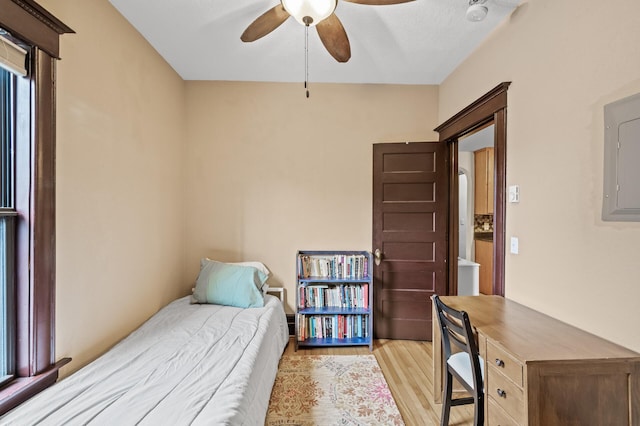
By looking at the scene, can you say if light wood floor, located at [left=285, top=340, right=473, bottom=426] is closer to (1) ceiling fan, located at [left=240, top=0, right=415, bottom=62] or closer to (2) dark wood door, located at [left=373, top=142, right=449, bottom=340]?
(2) dark wood door, located at [left=373, top=142, right=449, bottom=340]

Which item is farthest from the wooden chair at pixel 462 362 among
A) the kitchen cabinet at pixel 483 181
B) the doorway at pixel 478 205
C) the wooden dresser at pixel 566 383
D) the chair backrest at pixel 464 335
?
the kitchen cabinet at pixel 483 181

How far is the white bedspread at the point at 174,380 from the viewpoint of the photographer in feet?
4.17

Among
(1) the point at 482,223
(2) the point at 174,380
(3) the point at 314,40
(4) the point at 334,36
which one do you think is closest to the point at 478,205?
(1) the point at 482,223

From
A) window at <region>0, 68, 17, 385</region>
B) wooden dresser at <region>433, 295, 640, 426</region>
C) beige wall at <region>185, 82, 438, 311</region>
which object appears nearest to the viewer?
wooden dresser at <region>433, 295, 640, 426</region>

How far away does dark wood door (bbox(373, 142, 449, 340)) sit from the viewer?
3.09 m

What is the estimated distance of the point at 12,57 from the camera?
1.36 metres

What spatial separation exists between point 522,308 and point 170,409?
2057 millimetres

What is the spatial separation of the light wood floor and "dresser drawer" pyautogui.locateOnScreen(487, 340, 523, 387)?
0.90m

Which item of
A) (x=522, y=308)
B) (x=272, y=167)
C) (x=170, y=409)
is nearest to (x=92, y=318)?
(x=170, y=409)

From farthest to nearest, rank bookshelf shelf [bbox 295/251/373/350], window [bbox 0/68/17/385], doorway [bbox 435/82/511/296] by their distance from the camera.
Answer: bookshelf shelf [bbox 295/251/373/350] < doorway [bbox 435/82/511/296] < window [bbox 0/68/17/385]

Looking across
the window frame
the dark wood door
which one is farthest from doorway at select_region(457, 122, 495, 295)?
the window frame

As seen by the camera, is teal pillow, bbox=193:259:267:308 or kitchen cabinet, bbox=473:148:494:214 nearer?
teal pillow, bbox=193:259:267:308

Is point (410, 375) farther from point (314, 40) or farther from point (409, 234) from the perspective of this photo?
point (314, 40)

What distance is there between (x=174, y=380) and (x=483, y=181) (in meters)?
5.03
